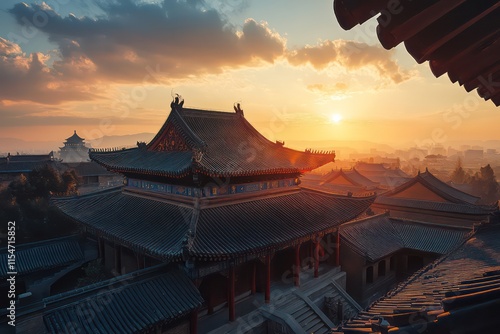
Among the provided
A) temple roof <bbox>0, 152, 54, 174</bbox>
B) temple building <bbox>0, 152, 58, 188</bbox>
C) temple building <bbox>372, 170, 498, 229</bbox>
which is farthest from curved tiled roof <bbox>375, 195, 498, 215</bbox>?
temple roof <bbox>0, 152, 54, 174</bbox>

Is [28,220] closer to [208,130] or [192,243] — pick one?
[208,130]

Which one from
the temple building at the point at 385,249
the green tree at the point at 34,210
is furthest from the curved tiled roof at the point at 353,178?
the green tree at the point at 34,210

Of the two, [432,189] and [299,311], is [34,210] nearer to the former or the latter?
[299,311]

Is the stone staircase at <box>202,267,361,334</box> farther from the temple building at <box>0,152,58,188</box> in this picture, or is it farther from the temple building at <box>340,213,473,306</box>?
the temple building at <box>0,152,58,188</box>

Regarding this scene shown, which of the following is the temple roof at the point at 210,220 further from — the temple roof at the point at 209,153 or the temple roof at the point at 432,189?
the temple roof at the point at 432,189

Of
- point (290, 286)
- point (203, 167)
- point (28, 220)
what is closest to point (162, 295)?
point (203, 167)
